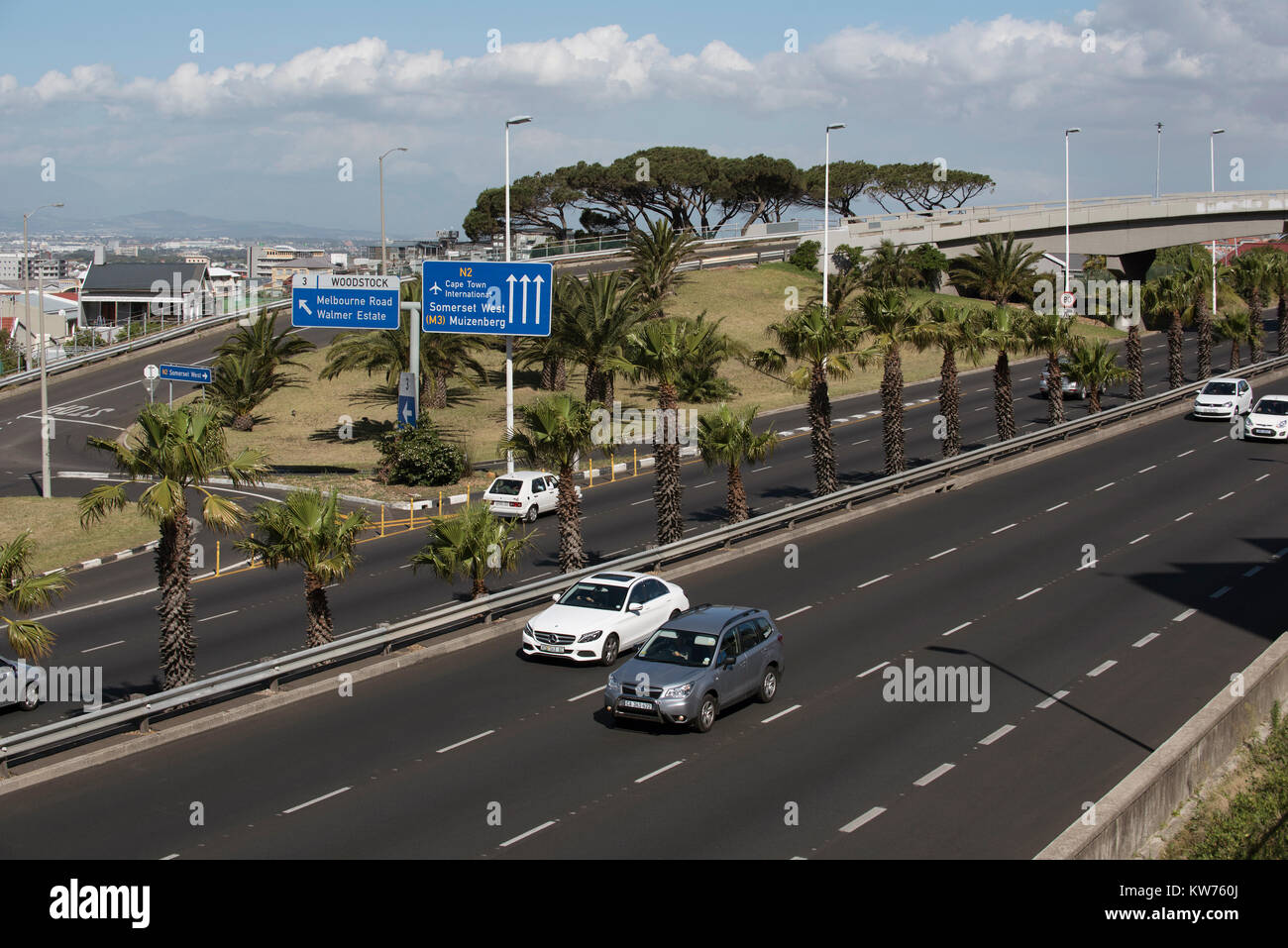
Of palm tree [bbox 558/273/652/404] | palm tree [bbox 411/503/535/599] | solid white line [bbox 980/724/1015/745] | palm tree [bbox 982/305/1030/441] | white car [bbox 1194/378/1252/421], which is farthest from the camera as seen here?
palm tree [bbox 558/273/652/404]

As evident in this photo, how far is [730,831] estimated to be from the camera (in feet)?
46.6

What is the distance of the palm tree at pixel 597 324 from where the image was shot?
1983 inches

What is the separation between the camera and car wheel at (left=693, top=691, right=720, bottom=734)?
58.4ft

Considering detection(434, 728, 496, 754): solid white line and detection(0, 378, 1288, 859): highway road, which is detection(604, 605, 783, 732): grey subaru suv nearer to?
detection(0, 378, 1288, 859): highway road

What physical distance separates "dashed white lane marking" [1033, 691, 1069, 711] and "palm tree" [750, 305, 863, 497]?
14793 mm

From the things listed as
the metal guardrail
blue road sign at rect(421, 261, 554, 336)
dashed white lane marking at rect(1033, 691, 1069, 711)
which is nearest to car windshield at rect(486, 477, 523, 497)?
blue road sign at rect(421, 261, 554, 336)

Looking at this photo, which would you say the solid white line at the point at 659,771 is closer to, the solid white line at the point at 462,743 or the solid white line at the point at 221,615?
the solid white line at the point at 462,743

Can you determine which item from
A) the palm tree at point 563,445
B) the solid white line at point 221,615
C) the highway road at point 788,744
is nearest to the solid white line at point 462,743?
the highway road at point 788,744

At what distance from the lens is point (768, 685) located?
763 inches

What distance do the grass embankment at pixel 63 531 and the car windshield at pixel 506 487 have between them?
968 cm

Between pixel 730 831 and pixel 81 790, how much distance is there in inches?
338

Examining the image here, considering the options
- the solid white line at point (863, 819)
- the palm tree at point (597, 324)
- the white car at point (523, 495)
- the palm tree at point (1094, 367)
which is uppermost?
the palm tree at point (597, 324)

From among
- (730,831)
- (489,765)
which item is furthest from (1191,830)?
(489,765)
